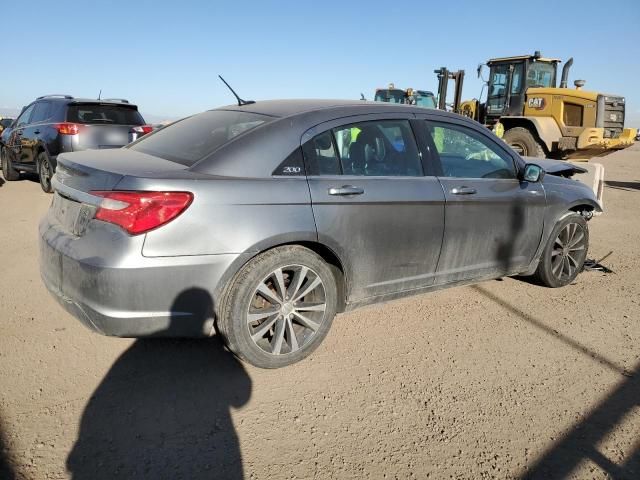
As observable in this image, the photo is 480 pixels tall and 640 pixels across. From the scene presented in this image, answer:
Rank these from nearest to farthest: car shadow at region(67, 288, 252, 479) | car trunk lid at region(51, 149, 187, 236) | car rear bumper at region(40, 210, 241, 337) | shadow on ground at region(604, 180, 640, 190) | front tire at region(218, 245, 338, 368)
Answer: car shadow at region(67, 288, 252, 479) < car rear bumper at region(40, 210, 241, 337) < car trunk lid at region(51, 149, 187, 236) < front tire at region(218, 245, 338, 368) < shadow on ground at region(604, 180, 640, 190)

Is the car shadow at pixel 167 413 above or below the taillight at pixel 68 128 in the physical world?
below

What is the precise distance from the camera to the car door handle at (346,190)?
9.88ft

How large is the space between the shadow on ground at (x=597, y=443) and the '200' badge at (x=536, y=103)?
10578 mm

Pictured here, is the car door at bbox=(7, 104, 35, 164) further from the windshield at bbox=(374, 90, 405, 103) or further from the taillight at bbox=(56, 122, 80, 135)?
the windshield at bbox=(374, 90, 405, 103)

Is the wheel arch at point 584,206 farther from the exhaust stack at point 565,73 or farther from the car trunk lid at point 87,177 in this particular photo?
the exhaust stack at point 565,73

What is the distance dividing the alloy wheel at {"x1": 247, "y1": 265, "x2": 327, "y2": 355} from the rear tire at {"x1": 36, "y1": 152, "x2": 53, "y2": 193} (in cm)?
719

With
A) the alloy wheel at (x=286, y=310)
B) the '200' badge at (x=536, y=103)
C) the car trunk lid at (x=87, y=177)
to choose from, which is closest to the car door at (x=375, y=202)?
the alloy wheel at (x=286, y=310)

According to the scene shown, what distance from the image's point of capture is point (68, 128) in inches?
315

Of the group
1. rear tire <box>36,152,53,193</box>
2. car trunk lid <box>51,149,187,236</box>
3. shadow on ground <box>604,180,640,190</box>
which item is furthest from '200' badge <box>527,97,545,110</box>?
car trunk lid <box>51,149,187,236</box>

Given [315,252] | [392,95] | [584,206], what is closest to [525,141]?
[392,95]

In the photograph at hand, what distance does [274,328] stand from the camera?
2975 millimetres

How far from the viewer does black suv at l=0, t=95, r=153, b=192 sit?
26.3 ft

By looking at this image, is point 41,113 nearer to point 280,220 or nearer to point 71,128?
point 71,128

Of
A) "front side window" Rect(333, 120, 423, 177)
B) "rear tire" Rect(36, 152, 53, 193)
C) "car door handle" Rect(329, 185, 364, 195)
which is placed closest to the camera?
"car door handle" Rect(329, 185, 364, 195)
